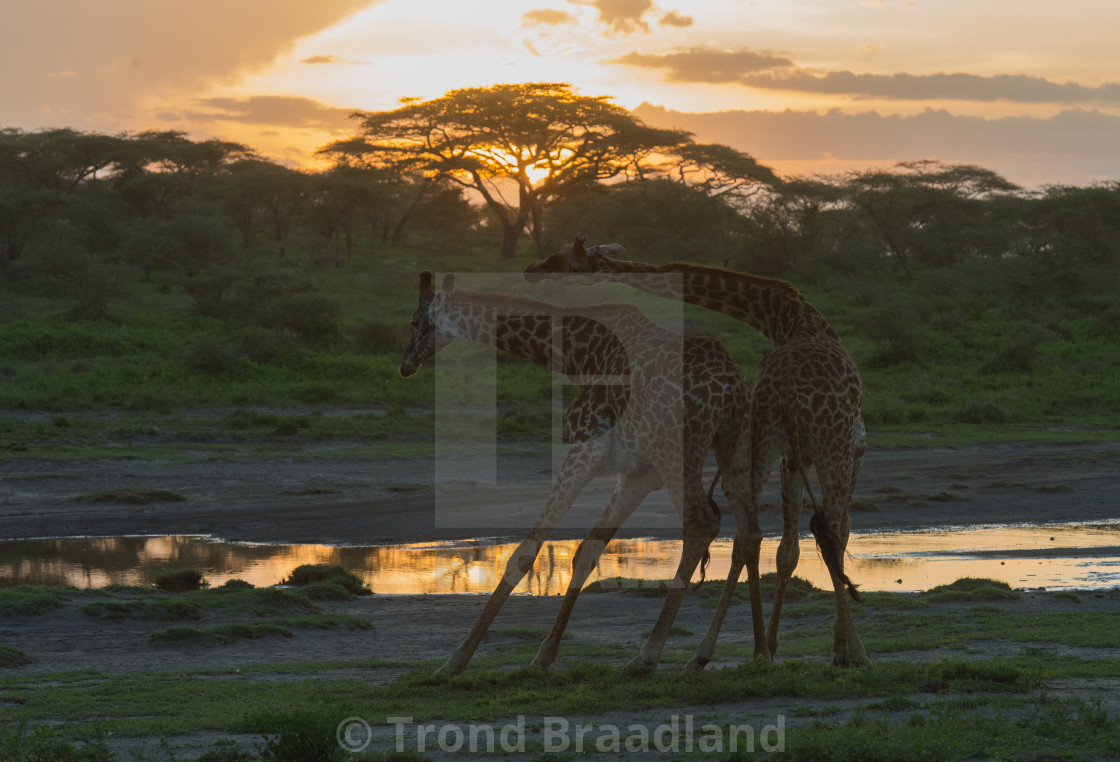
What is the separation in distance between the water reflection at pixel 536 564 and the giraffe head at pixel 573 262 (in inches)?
149

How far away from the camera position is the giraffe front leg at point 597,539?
285 inches

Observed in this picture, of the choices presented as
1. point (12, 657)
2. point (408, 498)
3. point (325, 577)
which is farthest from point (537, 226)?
point (12, 657)

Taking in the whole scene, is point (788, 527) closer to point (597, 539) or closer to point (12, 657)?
point (597, 539)

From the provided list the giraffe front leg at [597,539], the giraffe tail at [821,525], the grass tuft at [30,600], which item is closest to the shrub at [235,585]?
the grass tuft at [30,600]

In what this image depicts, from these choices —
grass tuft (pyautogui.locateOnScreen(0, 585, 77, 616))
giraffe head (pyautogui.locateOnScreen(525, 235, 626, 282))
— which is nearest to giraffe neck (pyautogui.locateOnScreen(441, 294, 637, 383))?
giraffe head (pyautogui.locateOnScreen(525, 235, 626, 282))

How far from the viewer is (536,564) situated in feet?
42.5

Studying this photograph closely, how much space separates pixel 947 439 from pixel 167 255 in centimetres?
2557

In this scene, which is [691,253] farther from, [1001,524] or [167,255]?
[1001,524]

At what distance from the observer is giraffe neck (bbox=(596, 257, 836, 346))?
7.98m

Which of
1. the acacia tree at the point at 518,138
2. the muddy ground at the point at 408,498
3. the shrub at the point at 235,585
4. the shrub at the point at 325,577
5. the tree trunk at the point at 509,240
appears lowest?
the muddy ground at the point at 408,498

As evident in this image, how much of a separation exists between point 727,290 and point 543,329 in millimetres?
1309

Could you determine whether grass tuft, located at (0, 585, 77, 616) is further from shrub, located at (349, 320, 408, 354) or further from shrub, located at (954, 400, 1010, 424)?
shrub, located at (954, 400, 1010, 424)

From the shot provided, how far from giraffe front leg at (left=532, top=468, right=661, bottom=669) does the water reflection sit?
11.8ft

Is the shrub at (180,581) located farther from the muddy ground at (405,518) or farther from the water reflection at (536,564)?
the muddy ground at (405,518)
